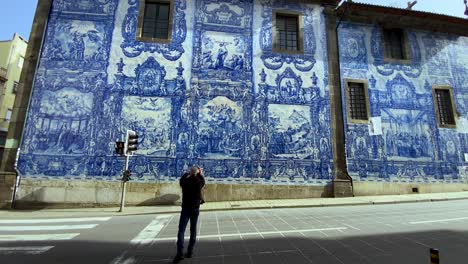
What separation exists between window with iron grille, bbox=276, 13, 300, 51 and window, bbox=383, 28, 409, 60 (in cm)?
469

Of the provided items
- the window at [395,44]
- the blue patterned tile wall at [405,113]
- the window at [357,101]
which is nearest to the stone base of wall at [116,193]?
the blue patterned tile wall at [405,113]

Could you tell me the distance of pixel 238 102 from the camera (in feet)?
40.7

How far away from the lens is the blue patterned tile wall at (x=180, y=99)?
36.9ft

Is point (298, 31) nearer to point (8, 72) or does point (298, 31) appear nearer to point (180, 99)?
point (180, 99)

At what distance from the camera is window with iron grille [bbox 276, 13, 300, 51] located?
45.2ft

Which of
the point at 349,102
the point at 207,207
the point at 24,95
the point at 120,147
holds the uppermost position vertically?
the point at 349,102

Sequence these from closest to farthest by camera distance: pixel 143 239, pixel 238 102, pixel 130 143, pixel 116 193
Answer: pixel 143 239, pixel 130 143, pixel 116 193, pixel 238 102

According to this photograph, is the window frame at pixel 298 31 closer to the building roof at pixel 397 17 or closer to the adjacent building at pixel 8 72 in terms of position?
the building roof at pixel 397 17

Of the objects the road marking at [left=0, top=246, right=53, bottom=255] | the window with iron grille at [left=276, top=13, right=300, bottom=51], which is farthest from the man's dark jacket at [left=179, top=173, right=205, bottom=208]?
the window with iron grille at [left=276, top=13, right=300, bottom=51]

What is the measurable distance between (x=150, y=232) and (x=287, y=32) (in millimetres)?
11498

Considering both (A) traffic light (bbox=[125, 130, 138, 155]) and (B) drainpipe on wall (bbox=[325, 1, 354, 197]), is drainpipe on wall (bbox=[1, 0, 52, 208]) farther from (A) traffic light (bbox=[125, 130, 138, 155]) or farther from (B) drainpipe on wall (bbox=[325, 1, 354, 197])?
(B) drainpipe on wall (bbox=[325, 1, 354, 197])

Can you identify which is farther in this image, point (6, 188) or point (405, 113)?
point (405, 113)

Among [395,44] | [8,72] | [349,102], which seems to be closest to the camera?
[349,102]

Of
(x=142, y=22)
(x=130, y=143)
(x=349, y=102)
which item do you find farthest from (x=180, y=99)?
(x=349, y=102)
